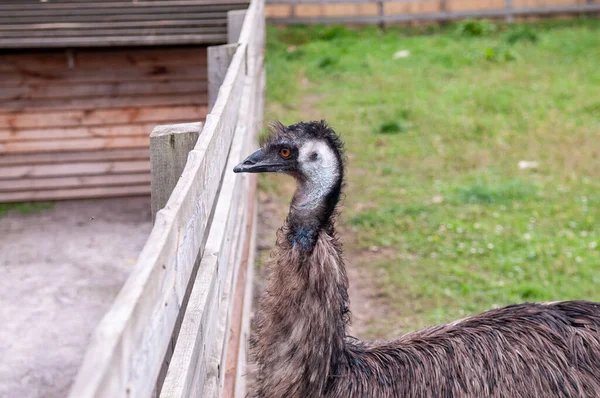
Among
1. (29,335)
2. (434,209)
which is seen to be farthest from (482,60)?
(29,335)

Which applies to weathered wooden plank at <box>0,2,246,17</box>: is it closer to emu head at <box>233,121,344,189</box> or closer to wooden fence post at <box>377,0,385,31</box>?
emu head at <box>233,121,344,189</box>

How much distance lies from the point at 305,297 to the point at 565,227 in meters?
5.14

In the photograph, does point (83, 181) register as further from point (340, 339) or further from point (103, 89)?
point (340, 339)

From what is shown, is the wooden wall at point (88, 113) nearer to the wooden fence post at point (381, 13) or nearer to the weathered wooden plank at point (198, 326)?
the weathered wooden plank at point (198, 326)

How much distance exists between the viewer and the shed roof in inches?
291

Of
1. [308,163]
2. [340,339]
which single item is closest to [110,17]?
[308,163]

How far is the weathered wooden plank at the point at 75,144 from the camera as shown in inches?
336

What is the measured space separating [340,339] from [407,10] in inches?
686

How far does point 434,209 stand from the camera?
809 centimetres

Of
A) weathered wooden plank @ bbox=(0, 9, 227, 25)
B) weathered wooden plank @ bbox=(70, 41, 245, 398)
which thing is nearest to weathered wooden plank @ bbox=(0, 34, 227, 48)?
weathered wooden plank @ bbox=(0, 9, 227, 25)

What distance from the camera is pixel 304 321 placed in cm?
285

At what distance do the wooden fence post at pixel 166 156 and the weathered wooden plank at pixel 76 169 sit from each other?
5889 millimetres

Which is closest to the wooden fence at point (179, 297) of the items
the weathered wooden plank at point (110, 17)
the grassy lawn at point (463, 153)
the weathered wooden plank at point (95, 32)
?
the grassy lawn at point (463, 153)

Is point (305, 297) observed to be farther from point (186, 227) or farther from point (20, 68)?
point (20, 68)
